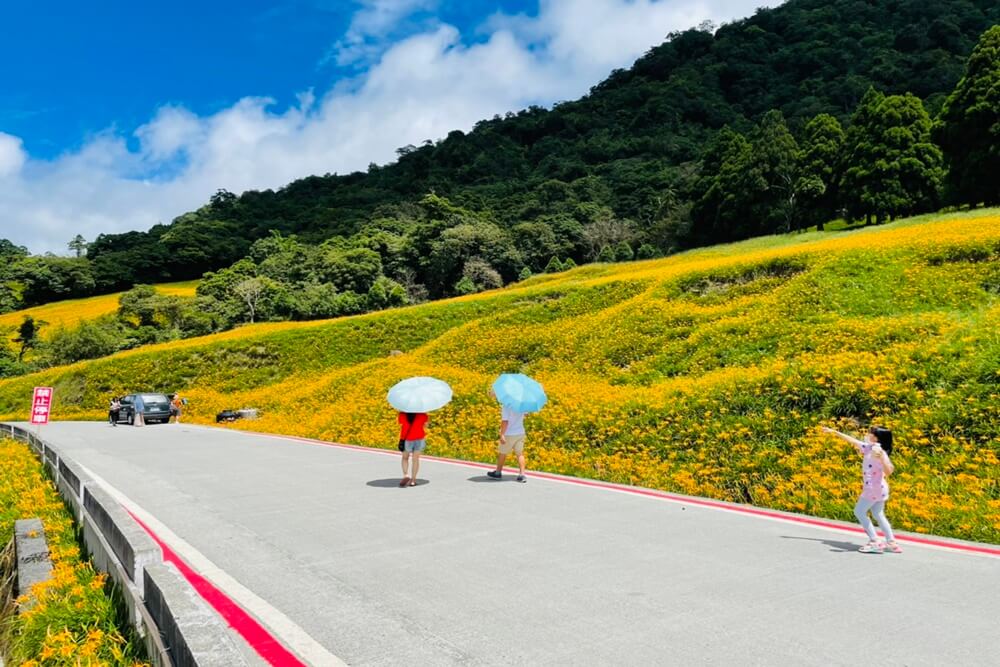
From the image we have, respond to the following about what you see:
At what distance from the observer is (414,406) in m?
10.4

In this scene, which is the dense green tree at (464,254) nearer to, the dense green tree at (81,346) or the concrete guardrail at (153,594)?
the dense green tree at (81,346)

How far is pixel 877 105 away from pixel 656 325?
35.1 m

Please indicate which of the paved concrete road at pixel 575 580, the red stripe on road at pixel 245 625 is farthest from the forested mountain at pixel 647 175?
the red stripe on road at pixel 245 625

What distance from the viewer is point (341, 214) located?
384 feet

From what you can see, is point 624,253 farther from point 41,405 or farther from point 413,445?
point 413,445

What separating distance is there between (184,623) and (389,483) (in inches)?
301

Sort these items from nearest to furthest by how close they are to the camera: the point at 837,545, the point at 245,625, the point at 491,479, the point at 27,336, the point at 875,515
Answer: the point at 245,625, the point at 875,515, the point at 837,545, the point at 491,479, the point at 27,336

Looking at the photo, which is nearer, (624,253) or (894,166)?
(894,166)

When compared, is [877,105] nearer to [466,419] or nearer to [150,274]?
[466,419]

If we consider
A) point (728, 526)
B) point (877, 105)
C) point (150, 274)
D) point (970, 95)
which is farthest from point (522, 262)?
point (728, 526)

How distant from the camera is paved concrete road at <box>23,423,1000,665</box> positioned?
4.38 metres

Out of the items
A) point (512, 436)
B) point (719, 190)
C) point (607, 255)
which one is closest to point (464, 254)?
point (607, 255)

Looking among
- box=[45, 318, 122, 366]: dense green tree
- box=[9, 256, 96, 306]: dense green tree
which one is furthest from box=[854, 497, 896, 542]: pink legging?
box=[9, 256, 96, 306]: dense green tree

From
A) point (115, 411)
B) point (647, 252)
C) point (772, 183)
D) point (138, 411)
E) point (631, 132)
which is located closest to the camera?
point (138, 411)
